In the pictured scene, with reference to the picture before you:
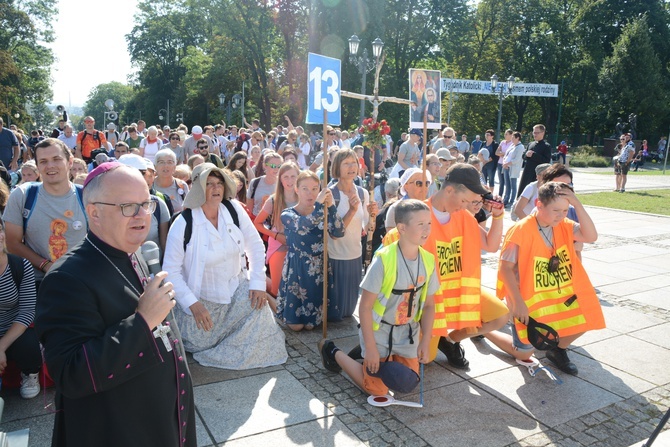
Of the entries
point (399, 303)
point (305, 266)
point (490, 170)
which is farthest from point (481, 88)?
point (399, 303)

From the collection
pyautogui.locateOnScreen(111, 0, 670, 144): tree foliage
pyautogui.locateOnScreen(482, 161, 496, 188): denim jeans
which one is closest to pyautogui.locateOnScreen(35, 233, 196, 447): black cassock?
pyautogui.locateOnScreen(482, 161, 496, 188): denim jeans

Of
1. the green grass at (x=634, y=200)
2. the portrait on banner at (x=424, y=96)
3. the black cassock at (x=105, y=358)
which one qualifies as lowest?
the green grass at (x=634, y=200)

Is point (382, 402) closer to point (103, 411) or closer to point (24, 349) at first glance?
point (103, 411)

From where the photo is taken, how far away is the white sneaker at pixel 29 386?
385cm

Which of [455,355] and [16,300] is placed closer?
[16,300]

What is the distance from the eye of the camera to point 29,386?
152 inches

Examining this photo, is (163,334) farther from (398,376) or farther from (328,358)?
(328,358)

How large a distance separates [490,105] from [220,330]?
1977 inches

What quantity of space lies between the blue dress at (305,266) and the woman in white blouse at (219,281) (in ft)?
2.40

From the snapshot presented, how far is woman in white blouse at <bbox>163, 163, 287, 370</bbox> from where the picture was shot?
4285mm

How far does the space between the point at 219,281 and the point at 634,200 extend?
16.6 m

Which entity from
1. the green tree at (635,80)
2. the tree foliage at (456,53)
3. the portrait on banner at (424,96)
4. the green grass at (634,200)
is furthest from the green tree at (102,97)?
the portrait on banner at (424,96)

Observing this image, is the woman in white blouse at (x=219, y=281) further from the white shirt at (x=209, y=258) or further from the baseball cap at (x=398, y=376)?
the baseball cap at (x=398, y=376)

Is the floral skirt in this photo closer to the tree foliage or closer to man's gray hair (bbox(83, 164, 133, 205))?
man's gray hair (bbox(83, 164, 133, 205))
